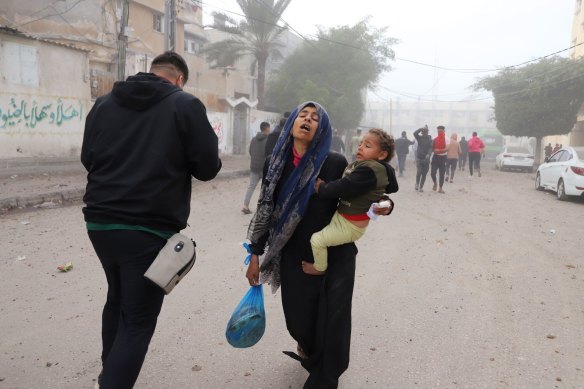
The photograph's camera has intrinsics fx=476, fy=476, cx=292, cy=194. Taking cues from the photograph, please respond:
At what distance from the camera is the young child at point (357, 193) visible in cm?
250

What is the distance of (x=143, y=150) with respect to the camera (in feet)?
7.18

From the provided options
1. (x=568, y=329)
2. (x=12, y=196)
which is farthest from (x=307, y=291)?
(x=12, y=196)

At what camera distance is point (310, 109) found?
2592 mm

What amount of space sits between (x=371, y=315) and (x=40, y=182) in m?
9.75

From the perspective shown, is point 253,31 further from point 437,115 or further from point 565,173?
point 437,115

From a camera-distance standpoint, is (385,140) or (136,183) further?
(385,140)

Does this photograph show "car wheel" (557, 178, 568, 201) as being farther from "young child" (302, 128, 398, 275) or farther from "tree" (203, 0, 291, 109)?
"tree" (203, 0, 291, 109)

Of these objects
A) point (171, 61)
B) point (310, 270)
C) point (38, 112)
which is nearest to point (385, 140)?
point (310, 270)

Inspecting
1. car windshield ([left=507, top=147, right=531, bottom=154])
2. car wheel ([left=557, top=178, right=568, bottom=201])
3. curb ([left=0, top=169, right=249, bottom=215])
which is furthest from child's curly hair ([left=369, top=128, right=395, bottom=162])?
car windshield ([left=507, top=147, right=531, bottom=154])

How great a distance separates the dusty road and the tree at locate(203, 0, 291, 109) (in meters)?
19.6

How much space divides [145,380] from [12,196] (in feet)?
23.3

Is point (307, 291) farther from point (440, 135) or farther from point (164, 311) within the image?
point (440, 135)

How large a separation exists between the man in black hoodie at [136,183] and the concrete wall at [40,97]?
13022mm

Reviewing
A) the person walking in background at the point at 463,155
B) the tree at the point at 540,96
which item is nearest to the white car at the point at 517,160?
the person walking in background at the point at 463,155
